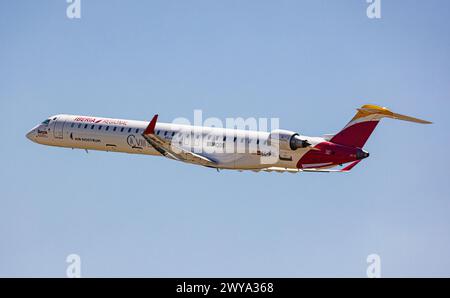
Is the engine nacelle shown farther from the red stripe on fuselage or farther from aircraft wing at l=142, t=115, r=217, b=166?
aircraft wing at l=142, t=115, r=217, b=166

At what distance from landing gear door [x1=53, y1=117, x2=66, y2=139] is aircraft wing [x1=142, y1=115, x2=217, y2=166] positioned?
11244mm

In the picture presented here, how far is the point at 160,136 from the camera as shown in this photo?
65.6 meters

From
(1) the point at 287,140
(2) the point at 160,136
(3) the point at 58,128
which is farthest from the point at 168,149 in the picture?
(3) the point at 58,128

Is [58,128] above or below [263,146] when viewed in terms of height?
above

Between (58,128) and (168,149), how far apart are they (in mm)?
12485

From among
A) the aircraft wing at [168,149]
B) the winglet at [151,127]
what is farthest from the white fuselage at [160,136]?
the winglet at [151,127]

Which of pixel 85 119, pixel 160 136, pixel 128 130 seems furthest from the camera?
pixel 85 119

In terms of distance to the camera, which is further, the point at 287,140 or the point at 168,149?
the point at 168,149

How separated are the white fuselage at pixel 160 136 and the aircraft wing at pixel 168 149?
4.97ft

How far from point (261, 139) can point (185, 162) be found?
481 cm

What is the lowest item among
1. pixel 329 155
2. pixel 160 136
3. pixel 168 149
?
pixel 329 155

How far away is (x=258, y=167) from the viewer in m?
62.3

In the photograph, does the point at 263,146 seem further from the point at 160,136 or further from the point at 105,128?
the point at 105,128
